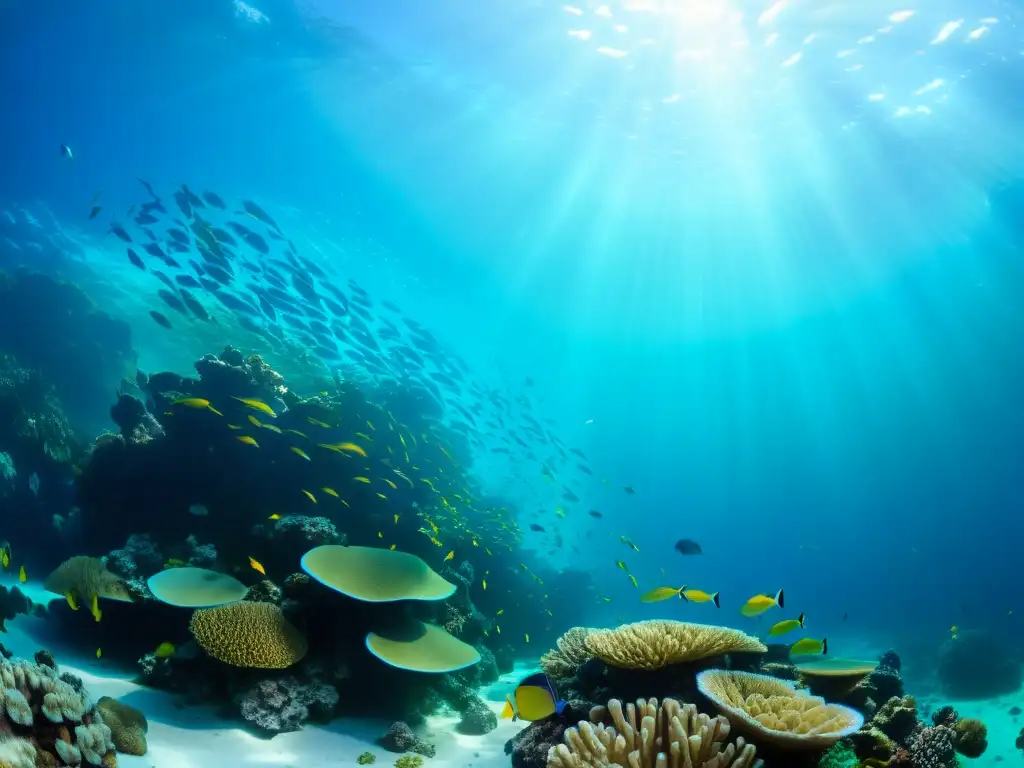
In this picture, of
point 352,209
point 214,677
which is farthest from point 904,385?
point 214,677

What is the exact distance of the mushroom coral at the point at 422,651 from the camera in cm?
575

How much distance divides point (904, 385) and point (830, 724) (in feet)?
197

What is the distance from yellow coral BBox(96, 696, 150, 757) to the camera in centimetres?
448

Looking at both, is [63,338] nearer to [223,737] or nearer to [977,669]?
[223,737]

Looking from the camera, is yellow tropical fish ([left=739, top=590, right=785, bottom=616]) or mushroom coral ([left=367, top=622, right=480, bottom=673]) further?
yellow tropical fish ([left=739, top=590, right=785, bottom=616])

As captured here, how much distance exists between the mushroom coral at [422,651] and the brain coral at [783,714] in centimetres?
310

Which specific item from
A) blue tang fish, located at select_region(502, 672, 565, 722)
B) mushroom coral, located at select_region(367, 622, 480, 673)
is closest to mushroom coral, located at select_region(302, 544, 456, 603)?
mushroom coral, located at select_region(367, 622, 480, 673)

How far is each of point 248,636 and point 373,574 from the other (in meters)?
1.46

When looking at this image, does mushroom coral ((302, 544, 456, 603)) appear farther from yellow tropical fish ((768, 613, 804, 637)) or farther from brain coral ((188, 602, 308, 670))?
yellow tropical fish ((768, 613, 804, 637))

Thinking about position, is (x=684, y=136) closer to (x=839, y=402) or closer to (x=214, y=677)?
(x=214, y=677)

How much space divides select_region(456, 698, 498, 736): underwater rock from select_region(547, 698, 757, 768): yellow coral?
4.17 m

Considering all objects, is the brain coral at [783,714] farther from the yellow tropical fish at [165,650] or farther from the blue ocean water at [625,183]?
the blue ocean water at [625,183]

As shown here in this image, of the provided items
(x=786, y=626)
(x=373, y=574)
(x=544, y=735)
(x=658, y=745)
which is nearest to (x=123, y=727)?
(x=373, y=574)

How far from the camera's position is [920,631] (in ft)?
112
